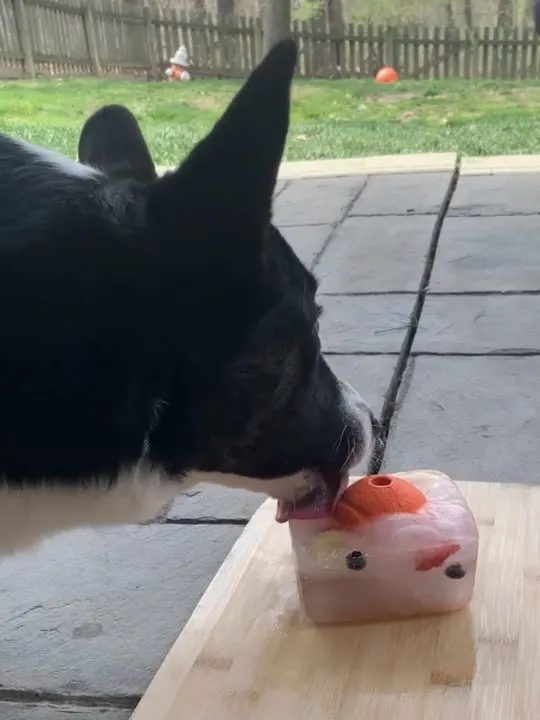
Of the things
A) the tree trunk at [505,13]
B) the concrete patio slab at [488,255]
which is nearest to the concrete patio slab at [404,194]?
the concrete patio slab at [488,255]

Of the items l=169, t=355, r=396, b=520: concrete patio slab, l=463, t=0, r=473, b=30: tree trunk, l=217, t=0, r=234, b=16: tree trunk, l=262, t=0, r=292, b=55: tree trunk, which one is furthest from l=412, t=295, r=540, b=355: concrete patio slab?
l=463, t=0, r=473, b=30: tree trunk

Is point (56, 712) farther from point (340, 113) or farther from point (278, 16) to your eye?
point (278, 16)

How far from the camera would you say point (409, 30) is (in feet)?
36.9

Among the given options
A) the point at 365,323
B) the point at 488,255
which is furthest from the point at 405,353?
the point at 488,255

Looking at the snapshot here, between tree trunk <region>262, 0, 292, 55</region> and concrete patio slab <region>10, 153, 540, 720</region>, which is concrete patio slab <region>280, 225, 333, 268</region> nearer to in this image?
concrete patio slab <region>10, 153, 540, 720</region>

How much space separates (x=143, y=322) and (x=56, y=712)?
28.5 inches

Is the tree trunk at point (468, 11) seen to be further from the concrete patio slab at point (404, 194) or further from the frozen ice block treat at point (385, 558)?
the frozen ice block treat at point (385, 558)

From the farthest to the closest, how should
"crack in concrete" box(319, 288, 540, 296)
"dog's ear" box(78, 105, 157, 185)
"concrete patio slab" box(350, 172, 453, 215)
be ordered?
"concrete patio slab" box(350, 172, 453, 215)
"crack in concrete" box(319, 288, 540, 296)
"dog's ear" box(78, 105, 157, 185)

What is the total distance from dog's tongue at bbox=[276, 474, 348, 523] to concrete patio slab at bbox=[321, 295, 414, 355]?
1265 mm

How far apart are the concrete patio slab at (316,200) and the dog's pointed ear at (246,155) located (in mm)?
2888

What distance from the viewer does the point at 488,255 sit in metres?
3.66

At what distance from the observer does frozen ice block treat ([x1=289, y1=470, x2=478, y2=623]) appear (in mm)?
1555

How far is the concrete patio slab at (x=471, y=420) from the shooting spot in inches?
86.4

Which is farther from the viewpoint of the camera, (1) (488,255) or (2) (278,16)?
(2) (278,16)
